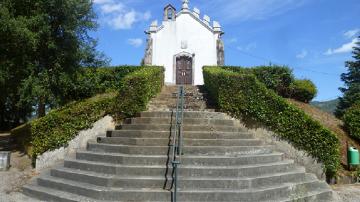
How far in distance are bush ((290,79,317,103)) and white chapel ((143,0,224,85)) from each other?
27.1ft

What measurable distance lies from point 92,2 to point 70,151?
5.53m

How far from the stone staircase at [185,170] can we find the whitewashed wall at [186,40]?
15.0 meters

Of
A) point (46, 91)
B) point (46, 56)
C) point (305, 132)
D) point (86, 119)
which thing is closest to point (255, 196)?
point (305, 132)

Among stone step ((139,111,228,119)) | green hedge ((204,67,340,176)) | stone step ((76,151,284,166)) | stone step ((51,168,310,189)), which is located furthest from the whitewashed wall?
stone step ((51,168,310,189))

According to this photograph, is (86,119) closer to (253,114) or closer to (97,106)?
(97,106)

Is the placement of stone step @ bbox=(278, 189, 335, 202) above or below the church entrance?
below

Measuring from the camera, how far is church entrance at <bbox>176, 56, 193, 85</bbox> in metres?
25.9

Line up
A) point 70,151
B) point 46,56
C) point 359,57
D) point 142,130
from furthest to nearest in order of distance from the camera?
point 359,57, point 46,56, point 70,151, point 142,130

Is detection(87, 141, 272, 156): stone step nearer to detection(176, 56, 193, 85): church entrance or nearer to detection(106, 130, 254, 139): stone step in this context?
detection(106, 130, 254, 139): stone step

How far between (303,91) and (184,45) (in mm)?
10368

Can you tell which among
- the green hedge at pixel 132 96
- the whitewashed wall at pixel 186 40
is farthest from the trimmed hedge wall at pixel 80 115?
the whitewashed wall at pixel 186 40

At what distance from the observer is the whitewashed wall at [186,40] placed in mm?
25984

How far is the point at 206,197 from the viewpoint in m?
8.06

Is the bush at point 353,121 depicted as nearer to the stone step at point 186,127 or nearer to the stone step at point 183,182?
the stone step at point 186,127
